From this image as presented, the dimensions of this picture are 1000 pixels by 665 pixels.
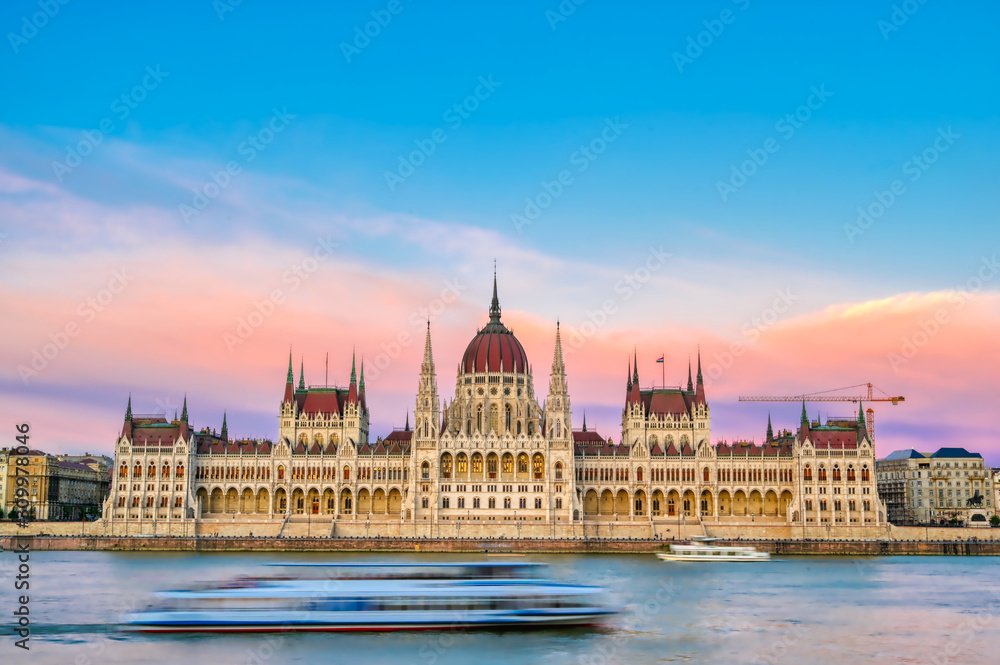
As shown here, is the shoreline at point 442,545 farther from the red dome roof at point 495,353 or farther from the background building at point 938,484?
the background building at point 938,484

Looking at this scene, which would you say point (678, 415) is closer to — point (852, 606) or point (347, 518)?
point (347, 518)

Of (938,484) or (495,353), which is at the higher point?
(495,353)

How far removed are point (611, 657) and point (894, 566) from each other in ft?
194

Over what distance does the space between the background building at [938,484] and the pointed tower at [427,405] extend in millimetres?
69174

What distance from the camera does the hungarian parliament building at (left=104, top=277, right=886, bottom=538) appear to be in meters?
125

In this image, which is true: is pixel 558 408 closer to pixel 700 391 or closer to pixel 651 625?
pixel 700 391

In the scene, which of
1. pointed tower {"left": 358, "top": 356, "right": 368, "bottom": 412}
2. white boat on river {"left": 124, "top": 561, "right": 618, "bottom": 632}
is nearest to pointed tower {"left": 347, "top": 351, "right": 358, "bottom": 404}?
pointed tower {"left": 358, "top": 356, "right": 368, "bottom": 412}

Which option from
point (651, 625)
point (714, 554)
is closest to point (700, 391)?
point (714, 554)

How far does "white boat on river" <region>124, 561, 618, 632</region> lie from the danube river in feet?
2.15

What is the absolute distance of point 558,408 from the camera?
5098 inches

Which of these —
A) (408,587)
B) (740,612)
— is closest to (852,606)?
(740,612)

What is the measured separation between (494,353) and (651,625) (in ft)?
264

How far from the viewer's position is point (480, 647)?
4884cm

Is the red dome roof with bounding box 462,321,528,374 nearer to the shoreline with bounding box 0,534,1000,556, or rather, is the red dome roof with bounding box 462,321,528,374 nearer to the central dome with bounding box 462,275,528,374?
the central dome with bounding box 462,275,528,374
